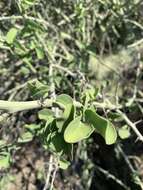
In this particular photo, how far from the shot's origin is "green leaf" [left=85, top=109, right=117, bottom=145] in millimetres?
828

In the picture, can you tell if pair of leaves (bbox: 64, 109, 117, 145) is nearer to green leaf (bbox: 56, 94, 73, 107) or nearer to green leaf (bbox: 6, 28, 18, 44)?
green leaf (bbox: 56, 94, 73, 107)

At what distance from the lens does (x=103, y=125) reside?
2.73ft

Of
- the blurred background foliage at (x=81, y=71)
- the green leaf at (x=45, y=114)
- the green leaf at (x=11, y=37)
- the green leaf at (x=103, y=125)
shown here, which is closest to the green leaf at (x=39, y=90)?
the green leaf at (x=45, y=114)

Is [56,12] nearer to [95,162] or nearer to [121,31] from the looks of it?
[121,31]

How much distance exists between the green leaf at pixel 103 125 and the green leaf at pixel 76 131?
1cm

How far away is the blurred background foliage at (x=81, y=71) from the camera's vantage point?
5.61 ft

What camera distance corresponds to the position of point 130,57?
6.88ft

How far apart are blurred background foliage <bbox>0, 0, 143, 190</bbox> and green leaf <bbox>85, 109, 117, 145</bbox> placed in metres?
0.77

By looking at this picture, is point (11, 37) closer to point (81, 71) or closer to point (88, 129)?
point (81, 71)

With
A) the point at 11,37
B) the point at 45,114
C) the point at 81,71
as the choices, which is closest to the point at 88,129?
the point at 45,114

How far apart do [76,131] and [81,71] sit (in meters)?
0.92

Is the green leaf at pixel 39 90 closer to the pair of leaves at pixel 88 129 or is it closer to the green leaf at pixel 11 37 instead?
the pair of leaves at pixel 88 129

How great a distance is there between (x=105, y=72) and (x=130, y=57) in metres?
0.13

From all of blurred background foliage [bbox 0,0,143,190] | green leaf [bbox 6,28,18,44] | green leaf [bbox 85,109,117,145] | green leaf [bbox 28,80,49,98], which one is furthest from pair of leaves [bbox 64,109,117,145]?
blurred background foliage [bbox 0,0,143,190]
